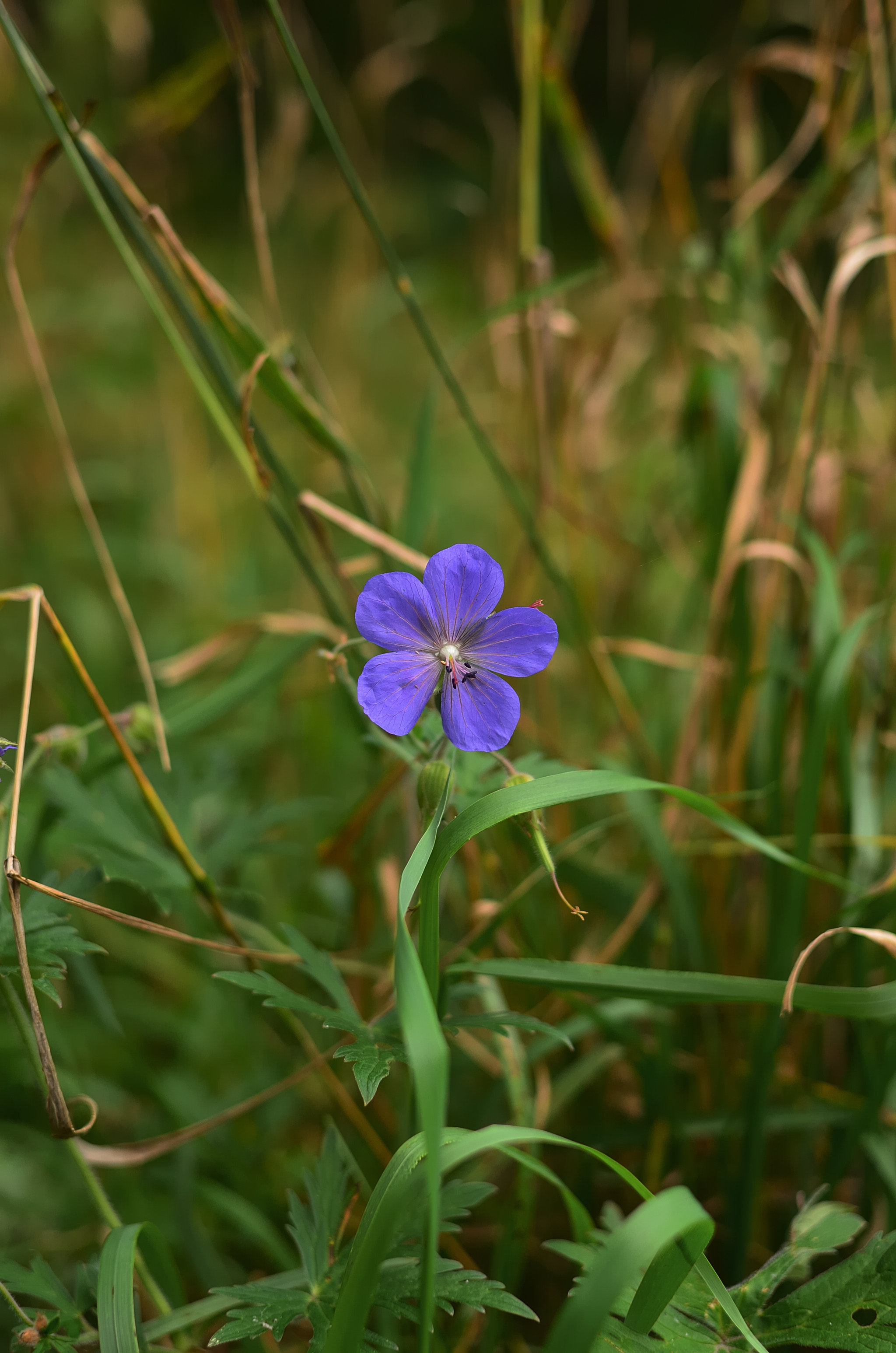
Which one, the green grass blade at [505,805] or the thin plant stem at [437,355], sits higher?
the thin plant stem at [437,355]

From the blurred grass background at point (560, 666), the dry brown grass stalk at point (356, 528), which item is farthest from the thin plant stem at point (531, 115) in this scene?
the dry brown grass stalk at point (356, 528)

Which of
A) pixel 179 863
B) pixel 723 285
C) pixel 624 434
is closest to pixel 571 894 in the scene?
pixel 179 863

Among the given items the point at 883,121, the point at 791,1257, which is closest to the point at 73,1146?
the point at 791,1257

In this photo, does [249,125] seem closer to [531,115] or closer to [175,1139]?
[531,115]

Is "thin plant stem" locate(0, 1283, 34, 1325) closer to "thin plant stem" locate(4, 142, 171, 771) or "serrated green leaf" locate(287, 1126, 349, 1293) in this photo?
"serrated green leaf" locate(287, 1126, 349, 1293)

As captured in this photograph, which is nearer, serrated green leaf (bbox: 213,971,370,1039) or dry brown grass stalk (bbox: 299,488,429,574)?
serrated green leaf (bbox: 213,971,370,1039)

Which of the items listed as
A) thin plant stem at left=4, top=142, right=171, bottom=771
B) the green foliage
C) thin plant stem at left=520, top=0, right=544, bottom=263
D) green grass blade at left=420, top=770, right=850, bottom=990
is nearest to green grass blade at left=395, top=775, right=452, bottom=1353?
green grass blade at left=420, top=770, right=850, bottom=990

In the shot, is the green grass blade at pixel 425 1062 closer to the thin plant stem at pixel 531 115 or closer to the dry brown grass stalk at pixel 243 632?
the dry brown grass stalk at pixel 243 632

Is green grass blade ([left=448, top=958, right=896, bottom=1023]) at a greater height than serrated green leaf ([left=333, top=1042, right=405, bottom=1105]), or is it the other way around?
green grass blade ([left=448, top=958, right=896, bottom=1023])
